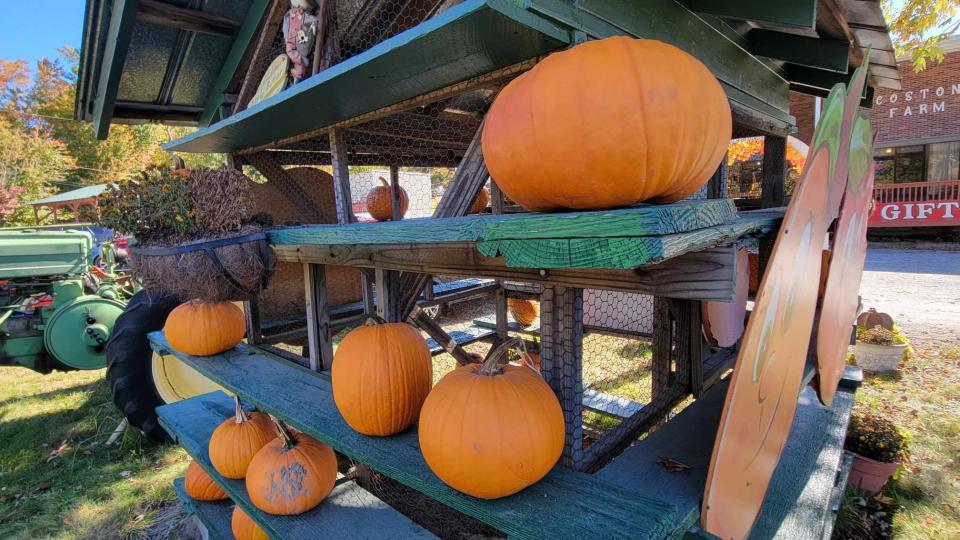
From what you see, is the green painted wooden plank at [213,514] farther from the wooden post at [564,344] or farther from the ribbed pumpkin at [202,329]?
the wooden post at [564,344]

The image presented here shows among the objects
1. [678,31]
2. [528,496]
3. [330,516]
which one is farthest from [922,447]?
[330,516]

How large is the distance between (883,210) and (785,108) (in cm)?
1393

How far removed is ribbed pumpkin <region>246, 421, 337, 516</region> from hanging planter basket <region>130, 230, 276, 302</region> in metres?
0.76

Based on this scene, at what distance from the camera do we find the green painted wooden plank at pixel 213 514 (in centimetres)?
273

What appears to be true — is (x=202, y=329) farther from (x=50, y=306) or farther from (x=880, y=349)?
(x=880, y=349)

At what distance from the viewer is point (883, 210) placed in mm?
13852

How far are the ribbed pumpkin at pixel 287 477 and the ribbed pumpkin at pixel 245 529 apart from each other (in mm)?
400

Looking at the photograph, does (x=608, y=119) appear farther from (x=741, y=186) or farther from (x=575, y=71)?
(x=741, y=186)

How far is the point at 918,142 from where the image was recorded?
1467 cm

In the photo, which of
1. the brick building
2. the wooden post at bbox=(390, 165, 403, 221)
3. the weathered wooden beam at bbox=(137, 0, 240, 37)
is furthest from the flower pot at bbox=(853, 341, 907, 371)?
the brick building

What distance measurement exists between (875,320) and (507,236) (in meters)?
6.23

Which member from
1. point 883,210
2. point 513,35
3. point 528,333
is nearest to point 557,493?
point 513,35

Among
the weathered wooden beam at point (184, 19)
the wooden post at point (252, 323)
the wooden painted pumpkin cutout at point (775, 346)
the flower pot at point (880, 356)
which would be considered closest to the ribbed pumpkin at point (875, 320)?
the flower pot at point (880, 356)

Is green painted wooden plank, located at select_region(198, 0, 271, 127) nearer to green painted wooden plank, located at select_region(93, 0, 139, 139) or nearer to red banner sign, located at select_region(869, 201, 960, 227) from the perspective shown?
green painted wooden plank, located at select_region(93, 0, 139, 139)
